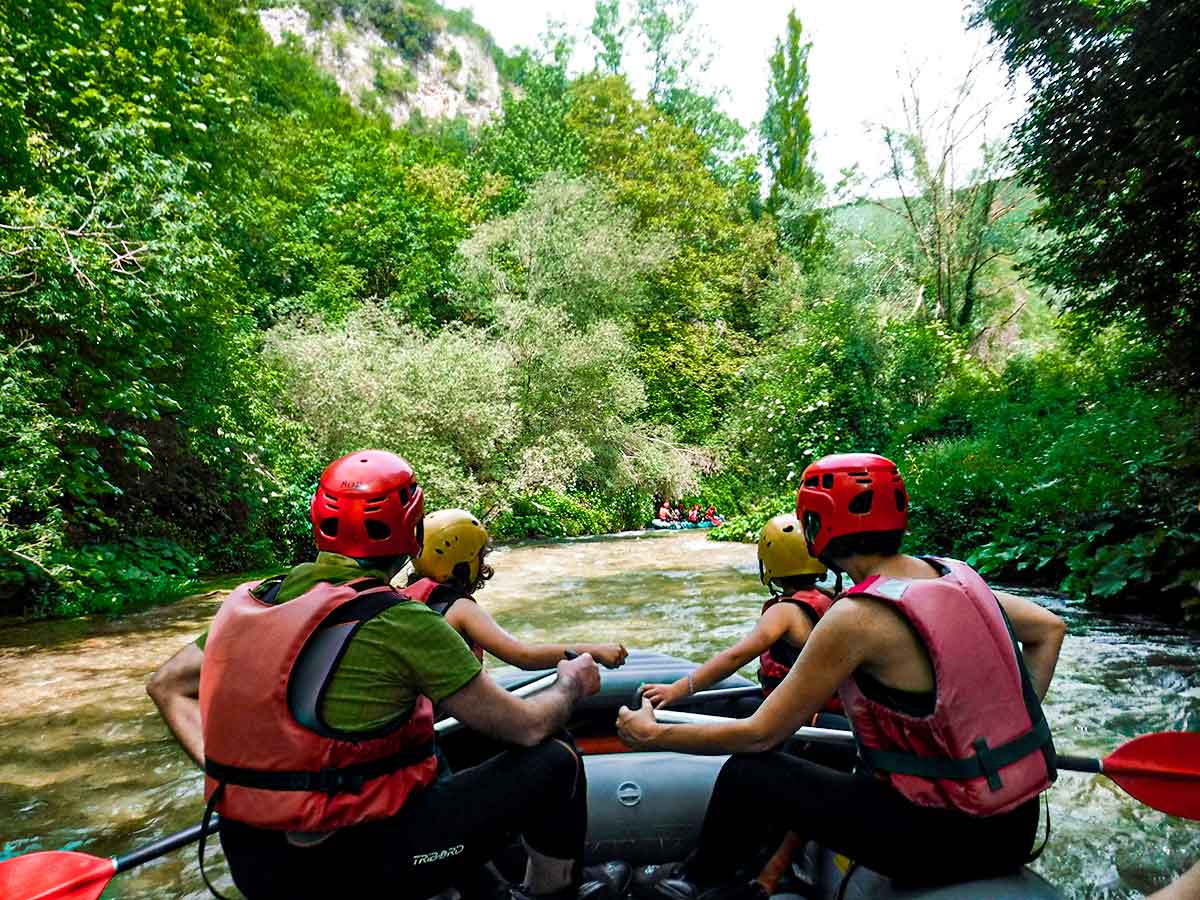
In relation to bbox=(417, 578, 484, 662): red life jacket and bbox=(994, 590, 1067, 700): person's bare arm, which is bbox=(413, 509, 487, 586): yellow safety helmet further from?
bbox=(994, 590, 1067, 700): person's bare arm

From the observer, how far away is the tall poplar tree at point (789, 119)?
33.9m

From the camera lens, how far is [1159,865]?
3.16 metres

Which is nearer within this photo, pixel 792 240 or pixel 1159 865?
pixel 1159 865

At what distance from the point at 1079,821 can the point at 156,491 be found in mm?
11377

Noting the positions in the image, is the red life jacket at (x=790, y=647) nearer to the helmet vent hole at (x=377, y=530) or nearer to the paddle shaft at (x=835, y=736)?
the paddle shaft at (x=835, y=736)

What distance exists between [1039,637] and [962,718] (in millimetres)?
688

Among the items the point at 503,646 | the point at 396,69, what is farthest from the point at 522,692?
the point at 396,69

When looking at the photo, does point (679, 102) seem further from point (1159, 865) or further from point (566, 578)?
point (1159, 865)

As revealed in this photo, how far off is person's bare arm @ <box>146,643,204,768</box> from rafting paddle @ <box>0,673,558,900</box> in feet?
0.75

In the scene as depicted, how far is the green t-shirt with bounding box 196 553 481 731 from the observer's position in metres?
1.67

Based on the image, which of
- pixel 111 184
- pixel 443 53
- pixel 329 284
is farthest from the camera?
pixel 443 53

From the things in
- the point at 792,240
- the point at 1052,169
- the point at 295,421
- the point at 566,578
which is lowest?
the point at 566,578

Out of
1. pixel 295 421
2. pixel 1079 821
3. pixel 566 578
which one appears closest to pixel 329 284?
pixel 295 421

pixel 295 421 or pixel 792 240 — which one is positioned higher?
pixel 792 240
